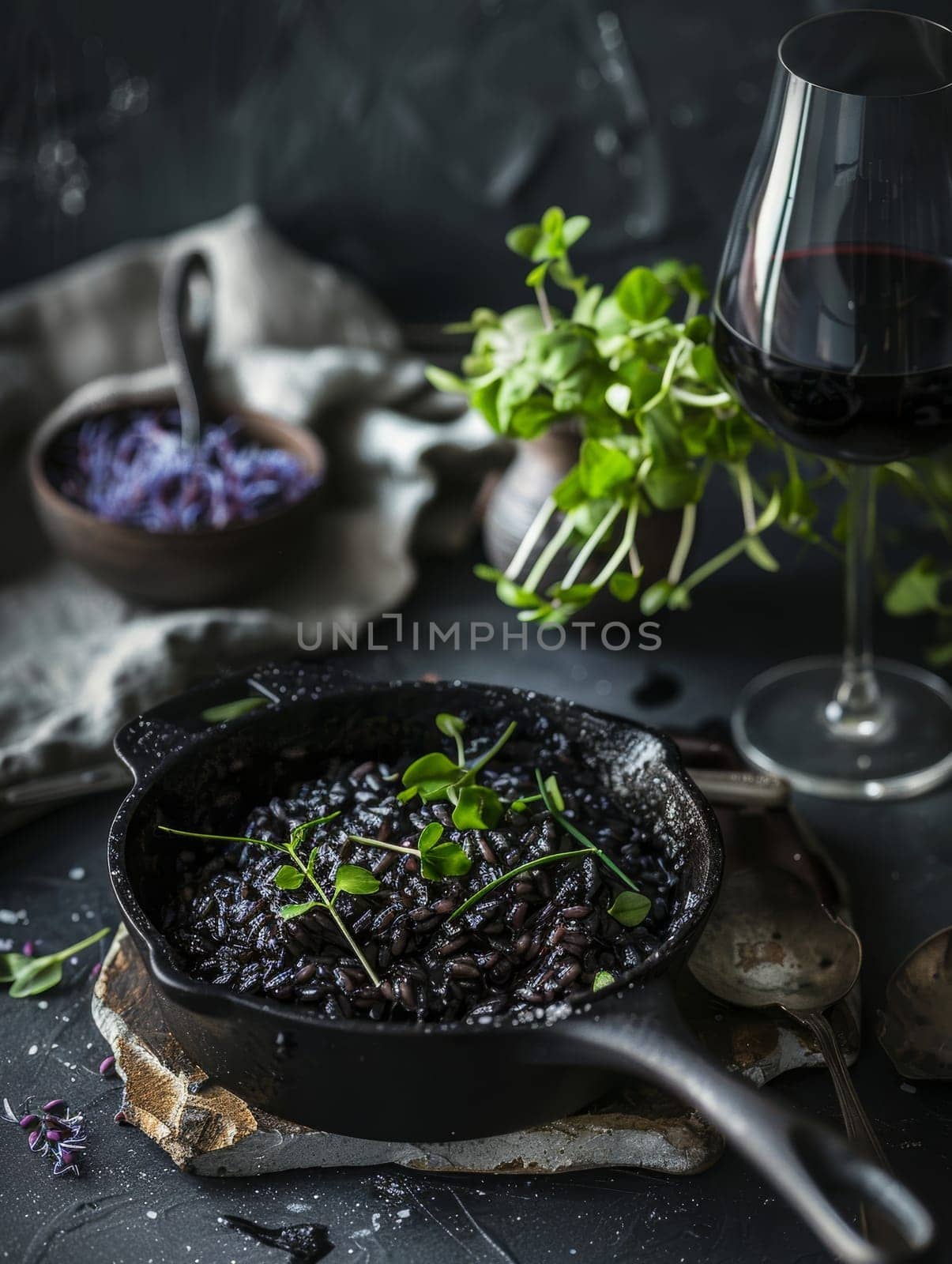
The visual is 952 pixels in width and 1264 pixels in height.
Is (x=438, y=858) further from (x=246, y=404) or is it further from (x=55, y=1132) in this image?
(x=246, y=404)

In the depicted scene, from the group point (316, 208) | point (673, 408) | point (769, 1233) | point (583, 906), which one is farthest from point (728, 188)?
point (769, 1233)

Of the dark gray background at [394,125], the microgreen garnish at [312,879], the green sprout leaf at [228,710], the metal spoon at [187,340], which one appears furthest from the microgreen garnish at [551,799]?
the dark gray background at [394,125]

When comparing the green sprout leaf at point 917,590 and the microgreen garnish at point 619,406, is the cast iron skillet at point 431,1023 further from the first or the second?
the green sprout leaf at point 917,590

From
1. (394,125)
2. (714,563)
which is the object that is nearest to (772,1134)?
(714,563)

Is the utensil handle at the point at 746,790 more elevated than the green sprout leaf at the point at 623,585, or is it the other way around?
the green sprout leaf at the point at 623,585

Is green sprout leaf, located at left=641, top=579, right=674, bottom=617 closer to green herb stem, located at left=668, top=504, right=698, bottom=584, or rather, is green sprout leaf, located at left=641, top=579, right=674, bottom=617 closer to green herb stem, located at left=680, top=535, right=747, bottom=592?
green herb stem, located at left=668, top=504, right=698, bottom=584

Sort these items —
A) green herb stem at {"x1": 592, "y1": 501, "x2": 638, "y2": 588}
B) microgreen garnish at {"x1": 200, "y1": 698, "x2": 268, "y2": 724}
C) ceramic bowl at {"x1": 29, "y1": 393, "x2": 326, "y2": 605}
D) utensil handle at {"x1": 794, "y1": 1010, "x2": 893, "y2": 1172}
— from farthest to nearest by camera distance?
ceramic bowl at {"x1": 29, "y1": 393, "x2": 326, "y2": 605} → green herb stem at {"x1": 592, "y1": 501, "x2": 638, "y2": 588} → microgreen garnish at {"x1": 200, "y1": 698, "x2": 268, "y2": 724} → utensil handle at {"x1": 794, "y1": 1010, "x2": 893, "y2": 1172}

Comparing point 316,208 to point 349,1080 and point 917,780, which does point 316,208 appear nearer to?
point 917,780

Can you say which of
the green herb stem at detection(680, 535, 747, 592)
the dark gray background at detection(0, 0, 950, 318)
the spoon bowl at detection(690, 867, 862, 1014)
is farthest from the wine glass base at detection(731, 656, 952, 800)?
the dark gray background at detection(0, 0, 950, 318)
